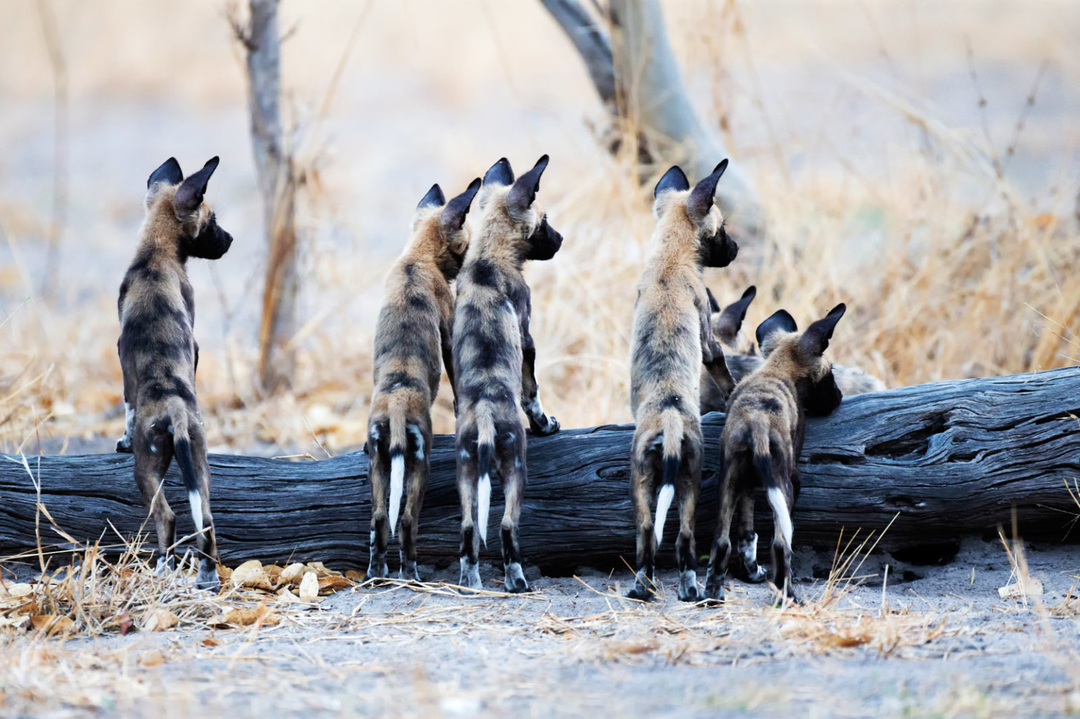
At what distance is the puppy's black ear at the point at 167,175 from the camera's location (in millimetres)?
5387

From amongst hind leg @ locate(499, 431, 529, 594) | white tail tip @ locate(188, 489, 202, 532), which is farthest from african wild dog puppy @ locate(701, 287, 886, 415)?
white tail tip @ locate(188, 489, 202, 532)

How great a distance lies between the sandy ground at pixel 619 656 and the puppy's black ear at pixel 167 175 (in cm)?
226

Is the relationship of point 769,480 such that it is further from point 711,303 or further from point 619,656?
point 711,303

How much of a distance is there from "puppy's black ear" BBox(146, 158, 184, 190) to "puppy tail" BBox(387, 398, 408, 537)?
1.75 m

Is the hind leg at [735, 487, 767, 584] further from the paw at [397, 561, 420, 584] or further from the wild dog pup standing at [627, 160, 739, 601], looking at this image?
the paw at [397, 561, 420, 584]

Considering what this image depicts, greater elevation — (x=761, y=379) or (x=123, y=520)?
(x=761, y=379)

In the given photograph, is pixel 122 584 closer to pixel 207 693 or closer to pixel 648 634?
pixel 207 693

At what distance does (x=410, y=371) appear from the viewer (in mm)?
4859

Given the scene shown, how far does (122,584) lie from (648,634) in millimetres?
2150

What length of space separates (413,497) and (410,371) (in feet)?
1.86

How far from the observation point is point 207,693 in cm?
336

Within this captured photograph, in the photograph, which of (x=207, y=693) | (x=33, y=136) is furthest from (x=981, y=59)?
(x=207, y=693)

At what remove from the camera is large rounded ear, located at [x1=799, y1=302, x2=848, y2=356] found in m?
4.88

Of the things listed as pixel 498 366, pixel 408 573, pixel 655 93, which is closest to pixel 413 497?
pixel 408 573
